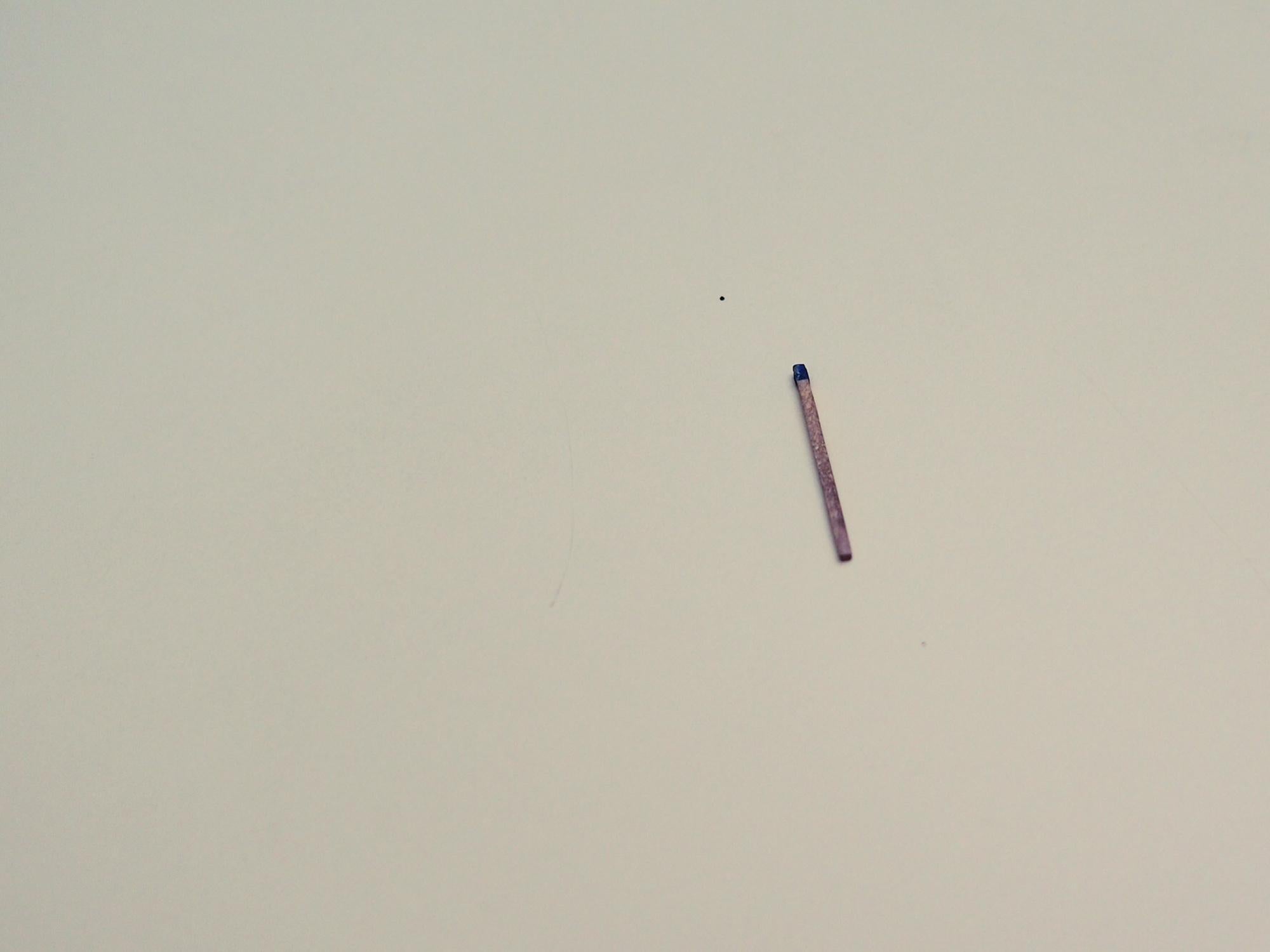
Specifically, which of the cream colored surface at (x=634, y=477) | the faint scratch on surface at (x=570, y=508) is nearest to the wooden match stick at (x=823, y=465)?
the cream colored surface at (x=634, y=477)

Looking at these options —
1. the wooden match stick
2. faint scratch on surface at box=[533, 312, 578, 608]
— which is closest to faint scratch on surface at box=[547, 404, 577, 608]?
faint scratch on surface at box=[533, 312, 578, 608]

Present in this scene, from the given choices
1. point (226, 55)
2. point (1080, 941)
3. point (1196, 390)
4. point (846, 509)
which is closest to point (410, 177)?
point (226, 55)

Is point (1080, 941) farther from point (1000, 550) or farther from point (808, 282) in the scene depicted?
point (808, 282)

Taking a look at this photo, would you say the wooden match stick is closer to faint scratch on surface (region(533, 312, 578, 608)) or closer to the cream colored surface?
the cream colored surface

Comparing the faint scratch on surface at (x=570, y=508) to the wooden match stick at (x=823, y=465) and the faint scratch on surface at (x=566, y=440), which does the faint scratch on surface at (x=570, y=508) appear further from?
the wooden match stick at (x=823, y=465)

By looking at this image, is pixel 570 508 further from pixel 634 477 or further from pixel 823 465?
pixel 823 465
